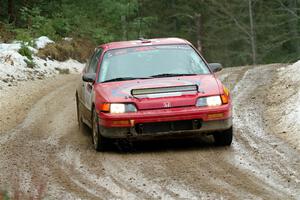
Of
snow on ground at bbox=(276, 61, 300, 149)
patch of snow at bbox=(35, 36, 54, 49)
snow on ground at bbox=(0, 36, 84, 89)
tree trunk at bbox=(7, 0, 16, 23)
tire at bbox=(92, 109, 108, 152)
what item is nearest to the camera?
tire at bbox=(92, 109, 108, 152)

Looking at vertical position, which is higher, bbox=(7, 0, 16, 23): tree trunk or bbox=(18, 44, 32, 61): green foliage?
bbox=(18, 44, 32, 61): green foliage

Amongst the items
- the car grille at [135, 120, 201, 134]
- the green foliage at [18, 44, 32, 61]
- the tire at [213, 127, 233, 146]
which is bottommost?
the green foliage at [18, 44, 32, 61]

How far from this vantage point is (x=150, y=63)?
10.5 meters

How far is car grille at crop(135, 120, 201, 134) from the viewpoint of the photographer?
Answer: 9289mm

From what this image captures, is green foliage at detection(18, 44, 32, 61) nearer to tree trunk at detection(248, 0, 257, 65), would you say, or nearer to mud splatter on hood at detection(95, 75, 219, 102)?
mud splatter on hood at detection(95, 75, 219, 102)

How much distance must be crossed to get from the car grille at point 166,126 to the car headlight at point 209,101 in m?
0.24

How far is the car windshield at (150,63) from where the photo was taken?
10.3m

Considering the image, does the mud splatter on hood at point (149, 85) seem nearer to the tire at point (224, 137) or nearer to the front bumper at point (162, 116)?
the front bumper at point (162, 116)

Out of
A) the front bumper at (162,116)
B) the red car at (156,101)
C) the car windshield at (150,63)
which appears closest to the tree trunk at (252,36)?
the car windshield at (150,63)

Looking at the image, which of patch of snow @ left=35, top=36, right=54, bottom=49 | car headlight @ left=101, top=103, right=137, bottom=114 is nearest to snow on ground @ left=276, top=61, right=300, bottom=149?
car headlight @ left=101, top=103, right=137, bottom=114

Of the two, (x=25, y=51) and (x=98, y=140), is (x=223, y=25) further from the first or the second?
(x=98, y=140)

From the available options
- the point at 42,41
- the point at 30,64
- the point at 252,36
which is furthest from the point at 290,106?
the point at 252,36

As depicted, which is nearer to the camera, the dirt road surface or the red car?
the dirt road surface

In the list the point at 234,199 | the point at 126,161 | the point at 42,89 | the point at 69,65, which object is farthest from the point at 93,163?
the point at 69,65
